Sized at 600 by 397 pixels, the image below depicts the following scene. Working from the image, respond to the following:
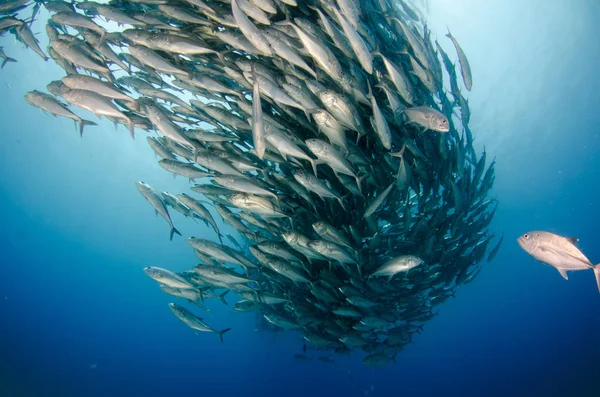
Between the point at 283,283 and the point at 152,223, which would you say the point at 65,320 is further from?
the point at 283,283

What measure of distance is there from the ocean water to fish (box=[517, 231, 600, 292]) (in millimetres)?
15358

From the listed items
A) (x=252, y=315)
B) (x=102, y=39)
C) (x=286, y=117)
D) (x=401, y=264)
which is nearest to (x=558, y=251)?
(x=401, y=264)

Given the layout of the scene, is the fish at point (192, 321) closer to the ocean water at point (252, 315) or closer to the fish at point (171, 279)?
the fish at point (171, 279)

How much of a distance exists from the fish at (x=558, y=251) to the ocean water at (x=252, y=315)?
605 inches

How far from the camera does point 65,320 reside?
61438mm

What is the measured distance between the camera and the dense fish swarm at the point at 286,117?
3.32m

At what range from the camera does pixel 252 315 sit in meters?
20.5

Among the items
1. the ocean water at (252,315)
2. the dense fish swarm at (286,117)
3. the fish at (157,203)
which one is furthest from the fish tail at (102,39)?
the ocean water at (252,315)

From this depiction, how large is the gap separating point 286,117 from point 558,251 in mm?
3798

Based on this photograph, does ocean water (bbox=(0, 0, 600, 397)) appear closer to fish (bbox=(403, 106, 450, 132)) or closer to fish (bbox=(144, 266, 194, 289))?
fish (bbox=(144, 266, 194, 289))

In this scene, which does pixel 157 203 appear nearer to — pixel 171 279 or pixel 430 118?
pixel 171 279

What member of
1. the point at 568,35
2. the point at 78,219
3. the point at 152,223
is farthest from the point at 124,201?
the point at 568,35

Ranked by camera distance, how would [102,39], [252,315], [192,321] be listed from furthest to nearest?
1. [252,315]
2. [192,321]
3. [102,39]

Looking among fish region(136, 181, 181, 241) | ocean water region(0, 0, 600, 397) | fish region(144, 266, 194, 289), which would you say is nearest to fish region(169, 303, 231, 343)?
fish region(144, 266, 194, 289)
